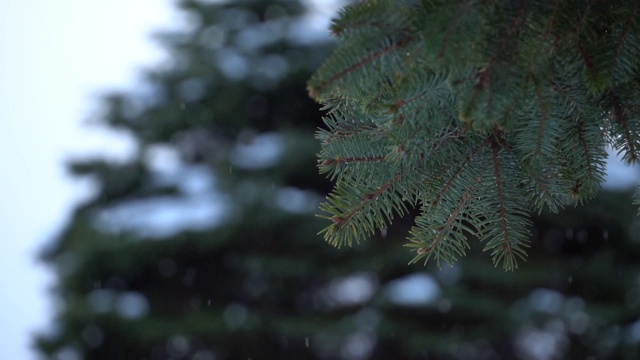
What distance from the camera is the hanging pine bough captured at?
Result: 588mm

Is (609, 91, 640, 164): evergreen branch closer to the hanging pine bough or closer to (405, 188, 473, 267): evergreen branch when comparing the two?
the hanging pine bough

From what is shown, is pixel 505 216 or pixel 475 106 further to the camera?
pixel 505 216

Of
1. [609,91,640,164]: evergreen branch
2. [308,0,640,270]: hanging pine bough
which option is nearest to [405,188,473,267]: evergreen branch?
[308,0,640,270]: hanging pine bough

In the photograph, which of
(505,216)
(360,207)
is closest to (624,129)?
(505,216)

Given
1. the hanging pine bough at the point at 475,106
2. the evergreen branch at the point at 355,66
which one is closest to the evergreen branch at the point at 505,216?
the hanging pine bough at the point at 475,106

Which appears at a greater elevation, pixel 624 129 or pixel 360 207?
pixel 624 129

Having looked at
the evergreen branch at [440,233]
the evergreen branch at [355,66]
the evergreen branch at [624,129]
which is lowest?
the evergreen branch at [440,233]

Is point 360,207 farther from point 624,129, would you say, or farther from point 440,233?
point 624,129

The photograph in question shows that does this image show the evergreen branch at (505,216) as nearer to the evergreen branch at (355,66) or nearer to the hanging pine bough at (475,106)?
the hanging pine bough at (475,106)

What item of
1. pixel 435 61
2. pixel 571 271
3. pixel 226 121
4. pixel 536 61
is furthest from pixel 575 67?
pixel 226 121

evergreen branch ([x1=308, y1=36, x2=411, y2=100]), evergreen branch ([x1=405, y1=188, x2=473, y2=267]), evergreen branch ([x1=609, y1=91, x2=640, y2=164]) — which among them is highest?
evergreen branch ([x1=308, y1=36, x2=411, y2=100])

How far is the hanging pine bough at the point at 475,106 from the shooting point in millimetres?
588

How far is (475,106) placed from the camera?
0.59 meters

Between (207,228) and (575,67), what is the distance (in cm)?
388
